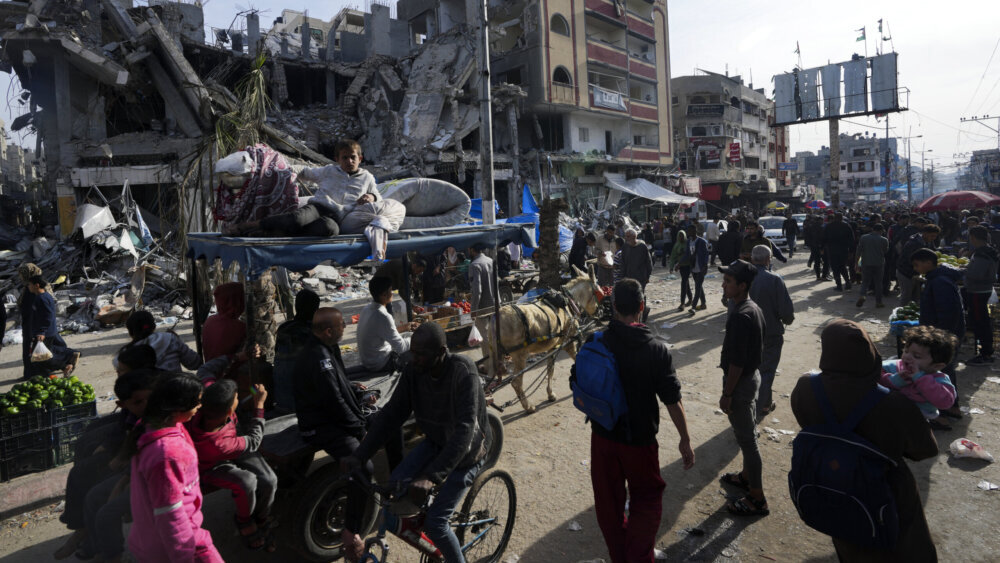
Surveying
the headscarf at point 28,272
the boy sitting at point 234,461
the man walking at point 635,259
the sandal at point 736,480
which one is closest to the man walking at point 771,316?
the sandal at point 736,480

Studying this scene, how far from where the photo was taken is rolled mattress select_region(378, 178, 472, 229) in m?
5.83

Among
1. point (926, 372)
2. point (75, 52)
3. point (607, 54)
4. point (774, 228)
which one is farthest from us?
point (607, 54)

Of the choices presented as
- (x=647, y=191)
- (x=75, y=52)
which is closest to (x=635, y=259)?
(x=75, y=52)

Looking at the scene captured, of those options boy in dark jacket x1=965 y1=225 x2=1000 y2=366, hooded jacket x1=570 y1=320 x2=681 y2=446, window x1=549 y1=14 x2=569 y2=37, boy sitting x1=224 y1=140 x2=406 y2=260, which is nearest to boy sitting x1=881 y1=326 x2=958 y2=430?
hooded jacket x1=570 y1=320 x2=681 y2=446

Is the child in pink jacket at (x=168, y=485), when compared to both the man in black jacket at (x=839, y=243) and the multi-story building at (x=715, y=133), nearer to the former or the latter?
the man in black jacket at (x=839, y=243)

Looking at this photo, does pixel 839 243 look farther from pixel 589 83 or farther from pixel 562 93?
pixel 589 83

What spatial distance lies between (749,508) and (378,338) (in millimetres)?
3385

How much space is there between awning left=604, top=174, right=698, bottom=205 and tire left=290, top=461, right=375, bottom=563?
29.1 m

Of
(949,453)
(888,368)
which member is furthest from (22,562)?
(949,453)

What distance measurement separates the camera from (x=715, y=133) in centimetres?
4669

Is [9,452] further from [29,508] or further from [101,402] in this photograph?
[101,402]

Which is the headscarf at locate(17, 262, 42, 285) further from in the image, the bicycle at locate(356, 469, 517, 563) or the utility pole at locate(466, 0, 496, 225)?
the utility pole at locate(466, 0, 496, 225)

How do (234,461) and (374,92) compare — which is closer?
(234,461)

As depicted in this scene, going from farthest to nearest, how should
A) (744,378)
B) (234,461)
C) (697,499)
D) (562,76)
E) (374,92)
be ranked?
(562,76) < (374,92) < (697,499) < (744,378) < (234,461)
